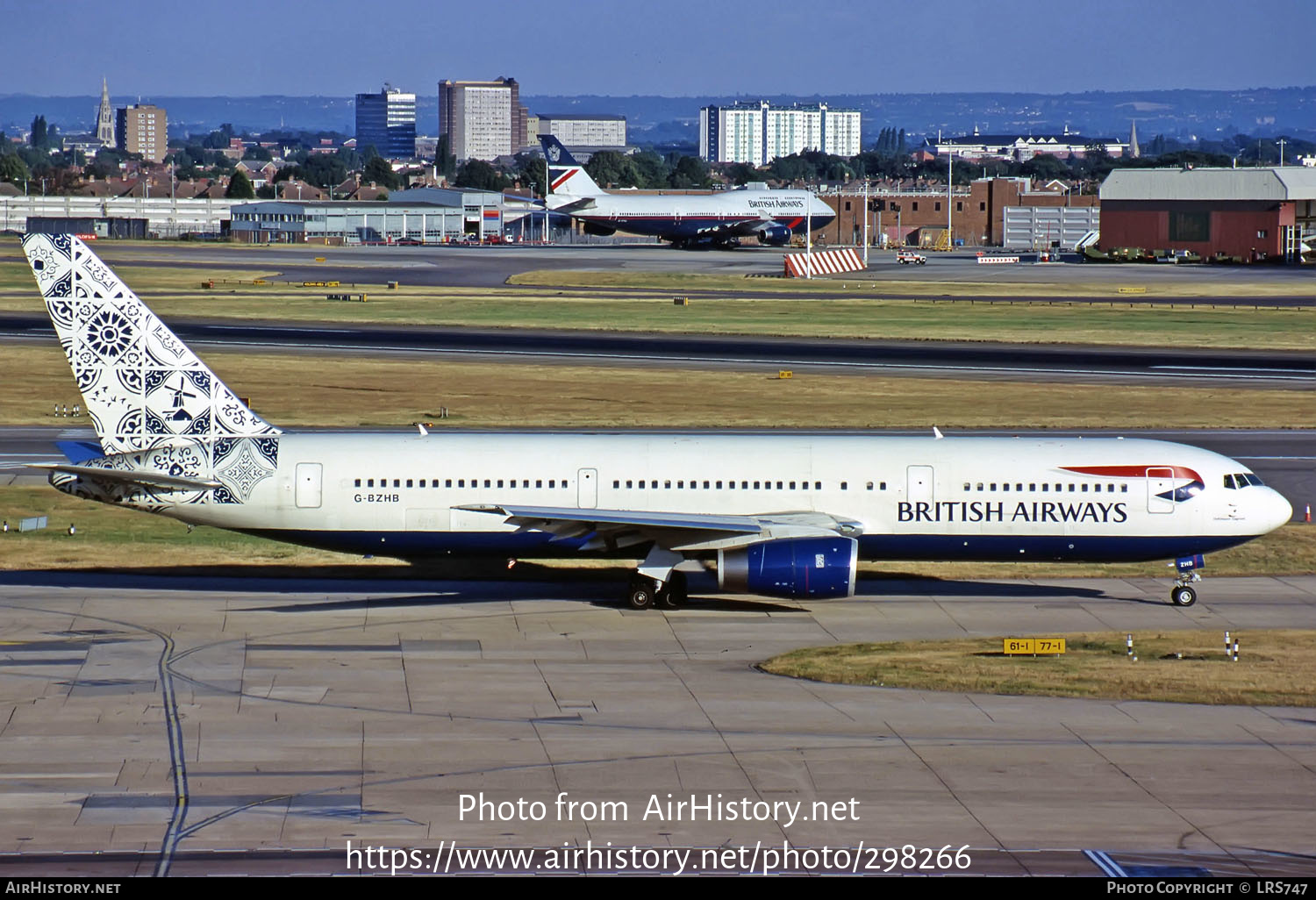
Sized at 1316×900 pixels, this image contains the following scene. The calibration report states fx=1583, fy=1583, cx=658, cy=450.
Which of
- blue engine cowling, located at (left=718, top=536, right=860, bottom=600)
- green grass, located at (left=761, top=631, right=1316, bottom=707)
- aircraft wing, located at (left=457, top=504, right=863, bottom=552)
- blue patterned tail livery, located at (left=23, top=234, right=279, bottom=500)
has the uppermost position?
blue patterned tail livery, located at (left=23, top=234, right=279, bottom=500)

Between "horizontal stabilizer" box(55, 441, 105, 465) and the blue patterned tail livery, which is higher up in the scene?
the blue patterned tail livery

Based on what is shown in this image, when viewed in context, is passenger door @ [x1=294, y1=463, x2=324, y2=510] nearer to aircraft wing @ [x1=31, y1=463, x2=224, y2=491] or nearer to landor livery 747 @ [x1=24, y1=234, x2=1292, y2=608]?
landor livery 747 @ [x1=24, y1=234, x2=1292, y2=608]

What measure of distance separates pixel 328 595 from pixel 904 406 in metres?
35.6

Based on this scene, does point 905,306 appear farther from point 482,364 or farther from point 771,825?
point 771,825

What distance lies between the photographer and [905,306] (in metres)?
118

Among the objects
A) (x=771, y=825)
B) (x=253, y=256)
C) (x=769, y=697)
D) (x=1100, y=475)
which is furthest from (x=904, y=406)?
(x=253, y=256)

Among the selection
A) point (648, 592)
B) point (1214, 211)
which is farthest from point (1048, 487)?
point (1214, 211)

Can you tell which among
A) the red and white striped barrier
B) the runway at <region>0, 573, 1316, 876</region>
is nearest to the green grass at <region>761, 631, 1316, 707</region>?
the runway at <region>0, 573, 1316, 876</region>

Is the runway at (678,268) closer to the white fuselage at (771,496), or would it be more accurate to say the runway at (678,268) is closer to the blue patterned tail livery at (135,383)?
the white fuselage at (771,496)

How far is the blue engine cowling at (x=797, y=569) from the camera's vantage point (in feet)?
117

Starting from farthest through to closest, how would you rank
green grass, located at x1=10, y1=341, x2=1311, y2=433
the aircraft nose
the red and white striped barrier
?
1. the red and white striped barrier
2. green grass, located at x1=10, y1=341, x2=1311, y2=433
3. the aircraft nose

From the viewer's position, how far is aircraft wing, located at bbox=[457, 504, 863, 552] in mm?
36469

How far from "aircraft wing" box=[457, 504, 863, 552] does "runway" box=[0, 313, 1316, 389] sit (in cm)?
4264

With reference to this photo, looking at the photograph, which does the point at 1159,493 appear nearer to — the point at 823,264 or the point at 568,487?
the point at 568,487
